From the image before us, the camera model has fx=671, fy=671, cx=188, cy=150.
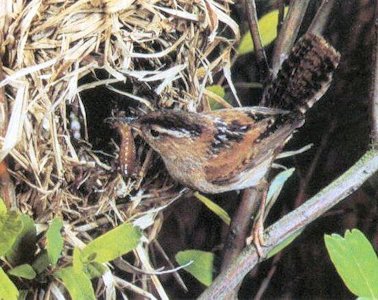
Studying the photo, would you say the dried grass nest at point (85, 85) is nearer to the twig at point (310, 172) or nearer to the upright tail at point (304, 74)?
the upright tail at point (304, 74)

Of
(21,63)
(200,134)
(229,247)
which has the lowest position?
(229,247)

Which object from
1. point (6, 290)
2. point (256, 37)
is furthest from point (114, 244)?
point (256, 37)

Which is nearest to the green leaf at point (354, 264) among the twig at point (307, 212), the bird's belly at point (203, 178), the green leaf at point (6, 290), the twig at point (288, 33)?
the twig at point (307, 212)

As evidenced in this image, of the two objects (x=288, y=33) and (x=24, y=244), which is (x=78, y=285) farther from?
(x=288, y=33)

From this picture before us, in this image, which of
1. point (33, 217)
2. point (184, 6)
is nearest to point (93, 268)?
point (33, 217)

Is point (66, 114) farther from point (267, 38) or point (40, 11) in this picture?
point (267, 38)
